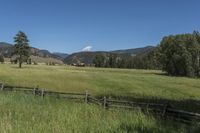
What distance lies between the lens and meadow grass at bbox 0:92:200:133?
1443 centimetres

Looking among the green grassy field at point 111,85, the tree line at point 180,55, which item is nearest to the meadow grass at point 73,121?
the green grassy field at point 111,85

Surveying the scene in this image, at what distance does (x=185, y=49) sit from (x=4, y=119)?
340 ft

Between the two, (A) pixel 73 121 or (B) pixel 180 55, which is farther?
(B) pixel 180 55

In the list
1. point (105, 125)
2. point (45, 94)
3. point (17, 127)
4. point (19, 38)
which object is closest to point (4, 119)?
point (17, 127)

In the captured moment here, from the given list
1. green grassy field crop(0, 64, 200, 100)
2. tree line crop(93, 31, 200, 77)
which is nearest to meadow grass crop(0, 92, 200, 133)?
green grassy field crop(0, 64, 200, 100)

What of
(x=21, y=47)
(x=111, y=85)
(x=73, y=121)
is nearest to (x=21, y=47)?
(x=21, y=47)

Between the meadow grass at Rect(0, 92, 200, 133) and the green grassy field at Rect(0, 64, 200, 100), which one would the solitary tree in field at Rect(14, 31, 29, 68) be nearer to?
the green grassy field at Rect(0, 64, 200, 100)

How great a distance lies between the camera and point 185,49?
378 ft

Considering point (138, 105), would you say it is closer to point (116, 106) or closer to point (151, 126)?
point (116, 106)

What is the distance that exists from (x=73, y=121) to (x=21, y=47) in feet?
333

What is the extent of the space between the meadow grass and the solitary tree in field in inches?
3764

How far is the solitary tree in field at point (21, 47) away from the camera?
11438 cm

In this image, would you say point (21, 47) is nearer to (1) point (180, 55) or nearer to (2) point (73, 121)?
(1) point (180, 55)

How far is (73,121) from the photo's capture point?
16031 mm
